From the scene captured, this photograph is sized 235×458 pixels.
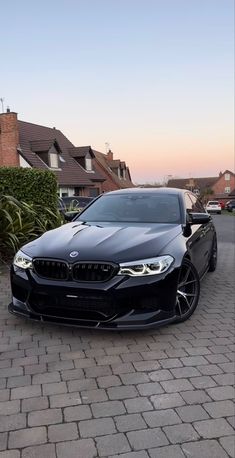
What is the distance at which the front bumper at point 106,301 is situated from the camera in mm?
3744

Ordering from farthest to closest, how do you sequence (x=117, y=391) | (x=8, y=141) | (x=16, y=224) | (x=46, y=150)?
(x=46, y=150) → (x=8, y=141) → (x=16, y=224) → (x=117, y=391)

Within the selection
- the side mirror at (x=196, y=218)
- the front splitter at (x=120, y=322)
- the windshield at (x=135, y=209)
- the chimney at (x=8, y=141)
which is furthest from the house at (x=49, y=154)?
the front splitter at (x=120, y=322)

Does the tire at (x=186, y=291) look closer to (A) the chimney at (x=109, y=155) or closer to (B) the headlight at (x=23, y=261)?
(B) the headlight at (x=23, y=261)

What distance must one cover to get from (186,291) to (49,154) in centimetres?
2641

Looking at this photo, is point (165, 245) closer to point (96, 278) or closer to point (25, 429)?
point (96, 278)

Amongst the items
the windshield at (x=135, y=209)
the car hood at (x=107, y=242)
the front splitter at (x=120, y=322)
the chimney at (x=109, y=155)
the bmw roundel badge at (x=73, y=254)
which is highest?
the chimney at (x=109, y=155)

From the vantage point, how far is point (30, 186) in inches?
330

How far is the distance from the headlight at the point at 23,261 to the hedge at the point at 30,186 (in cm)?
408

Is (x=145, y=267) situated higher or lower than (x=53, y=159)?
lower

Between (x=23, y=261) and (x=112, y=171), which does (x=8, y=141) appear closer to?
(x=112, y=171)

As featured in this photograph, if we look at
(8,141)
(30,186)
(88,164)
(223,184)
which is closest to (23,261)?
(30,186)

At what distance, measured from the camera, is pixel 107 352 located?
374 centimetres

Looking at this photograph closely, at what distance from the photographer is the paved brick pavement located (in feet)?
8.18

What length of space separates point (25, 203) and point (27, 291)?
413 centimetres
